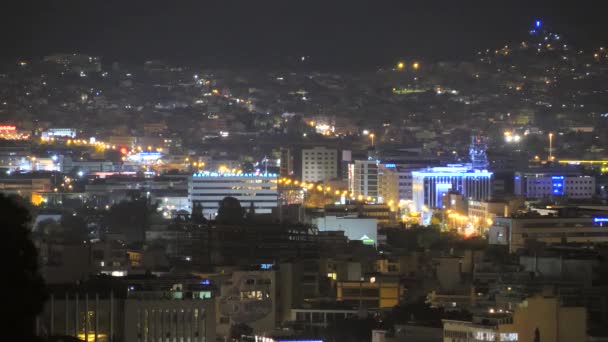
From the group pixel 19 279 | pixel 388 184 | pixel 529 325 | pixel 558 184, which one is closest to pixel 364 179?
pixel 388 184

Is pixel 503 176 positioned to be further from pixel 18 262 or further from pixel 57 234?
pixel 18 262

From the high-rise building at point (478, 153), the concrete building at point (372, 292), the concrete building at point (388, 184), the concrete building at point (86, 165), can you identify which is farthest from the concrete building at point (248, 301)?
the concrete building at point (86, 165)

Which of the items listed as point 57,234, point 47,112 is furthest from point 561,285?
point 47,112

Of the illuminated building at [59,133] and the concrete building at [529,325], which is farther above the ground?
the illuminated building at [59,133]

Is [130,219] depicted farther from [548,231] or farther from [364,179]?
[364,179]

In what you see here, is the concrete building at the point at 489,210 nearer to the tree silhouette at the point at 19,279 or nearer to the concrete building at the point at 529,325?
the concrete building at the point at 529,325

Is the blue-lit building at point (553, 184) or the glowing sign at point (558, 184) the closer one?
the blue-lit building at point (553, 184)

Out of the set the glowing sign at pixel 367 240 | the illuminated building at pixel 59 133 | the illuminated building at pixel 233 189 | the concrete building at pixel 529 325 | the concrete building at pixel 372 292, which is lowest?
the concrete building at pixel 529 325
